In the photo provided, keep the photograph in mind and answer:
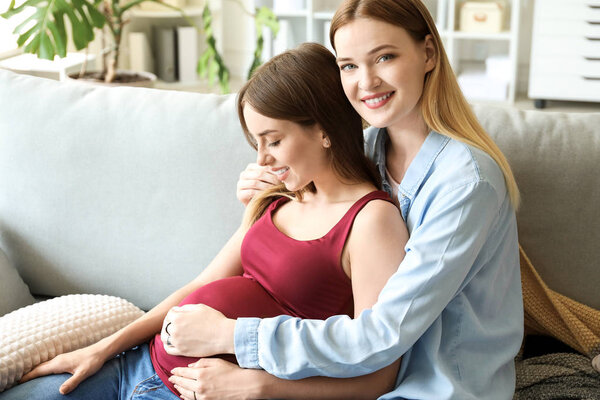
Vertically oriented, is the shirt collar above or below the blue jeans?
above

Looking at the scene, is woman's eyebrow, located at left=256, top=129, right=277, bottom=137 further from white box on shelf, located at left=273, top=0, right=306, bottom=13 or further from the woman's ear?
white box on shelf, located at left=273, top=0, right=306, bottom=13

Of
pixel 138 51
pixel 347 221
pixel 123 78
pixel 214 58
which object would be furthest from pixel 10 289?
pixel 138 51

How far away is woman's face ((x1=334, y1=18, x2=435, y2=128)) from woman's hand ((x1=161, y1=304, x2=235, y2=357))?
429 millimetres

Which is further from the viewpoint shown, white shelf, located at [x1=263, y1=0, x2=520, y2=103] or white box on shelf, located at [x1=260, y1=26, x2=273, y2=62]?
white box on shelf, located at [x1=260, y1=26, x2=273, y2=62]

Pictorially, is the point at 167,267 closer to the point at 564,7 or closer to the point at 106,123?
the point at 106,123

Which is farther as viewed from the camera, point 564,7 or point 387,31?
point 564,7

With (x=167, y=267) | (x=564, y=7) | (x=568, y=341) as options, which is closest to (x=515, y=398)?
(x=568, y=341)

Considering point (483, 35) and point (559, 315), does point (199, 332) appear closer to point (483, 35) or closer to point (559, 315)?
point (559, 315)

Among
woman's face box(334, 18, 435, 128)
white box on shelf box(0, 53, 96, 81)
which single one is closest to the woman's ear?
woman's face box(334, 18, 435, 128)

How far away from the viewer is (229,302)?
140 centimetres

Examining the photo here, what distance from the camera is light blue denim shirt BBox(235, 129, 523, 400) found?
1183 mm

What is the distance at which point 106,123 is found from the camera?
1810 mm

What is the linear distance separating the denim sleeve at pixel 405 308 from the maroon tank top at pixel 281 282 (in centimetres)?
11

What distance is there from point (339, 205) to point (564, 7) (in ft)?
11.1
